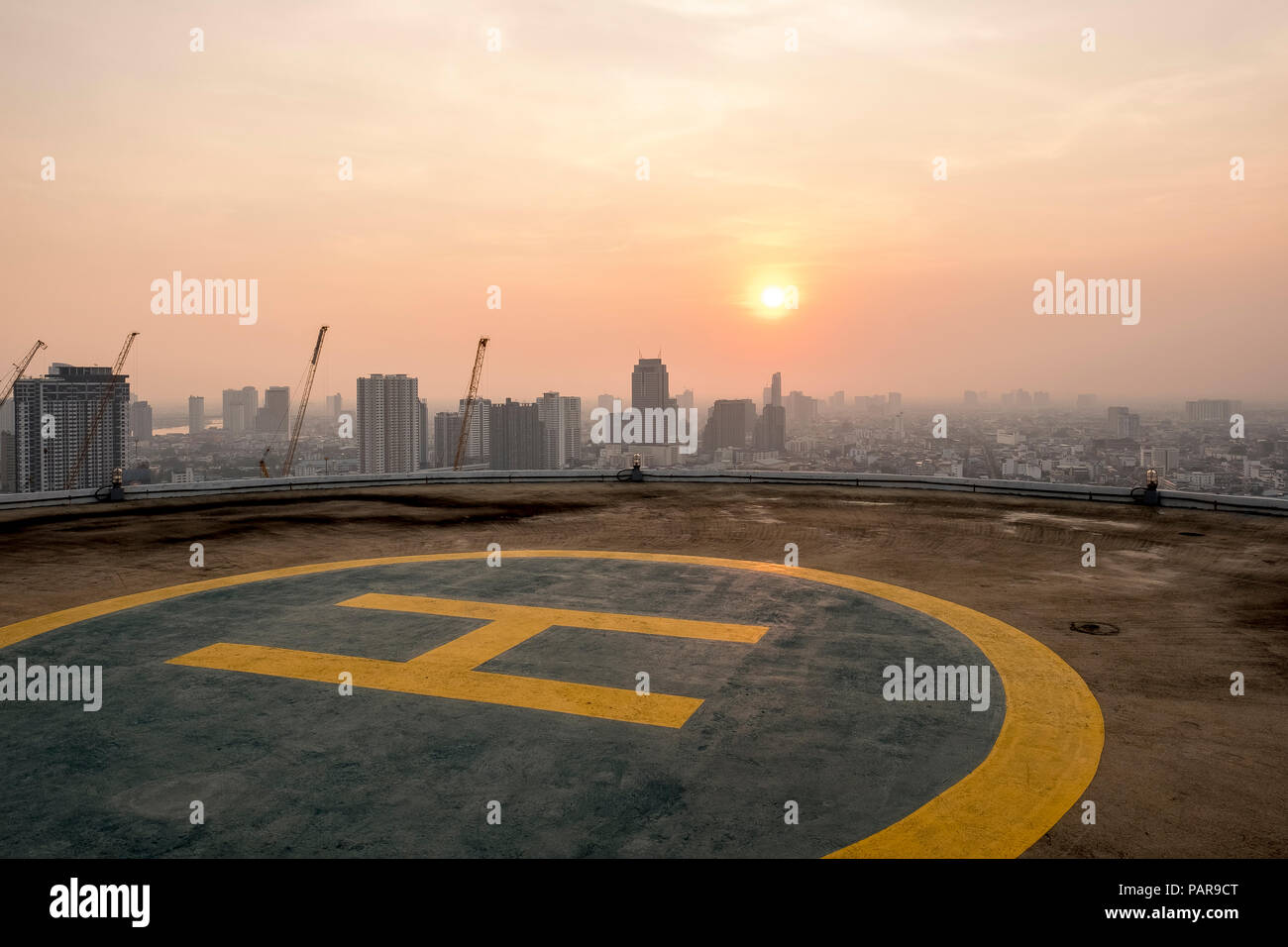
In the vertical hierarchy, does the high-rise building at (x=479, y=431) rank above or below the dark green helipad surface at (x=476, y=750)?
above

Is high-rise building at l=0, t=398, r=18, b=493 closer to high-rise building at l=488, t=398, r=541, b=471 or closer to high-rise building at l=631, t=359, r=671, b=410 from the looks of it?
high-rise building at l=488, t=398, r=541, b=471

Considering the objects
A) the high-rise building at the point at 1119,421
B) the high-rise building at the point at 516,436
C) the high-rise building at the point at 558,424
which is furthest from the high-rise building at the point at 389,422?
the high-rise building at the point at 1119,421

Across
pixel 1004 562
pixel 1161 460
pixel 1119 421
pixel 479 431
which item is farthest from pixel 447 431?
pixel 1004 562

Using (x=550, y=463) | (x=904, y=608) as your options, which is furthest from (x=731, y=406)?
(x=904, y=608)

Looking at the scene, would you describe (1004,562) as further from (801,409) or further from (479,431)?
(801,409)

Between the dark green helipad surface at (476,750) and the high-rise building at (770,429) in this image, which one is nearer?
the dark green helipad surface at (476,750)

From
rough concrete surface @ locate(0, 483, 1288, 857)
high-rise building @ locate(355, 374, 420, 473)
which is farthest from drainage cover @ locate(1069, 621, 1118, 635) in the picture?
high-rise building @ locate(355, 374, 420, 473)

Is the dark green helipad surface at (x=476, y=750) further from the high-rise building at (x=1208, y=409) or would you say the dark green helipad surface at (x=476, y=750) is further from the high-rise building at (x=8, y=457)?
the high-rise building at (x=8, y=457)
